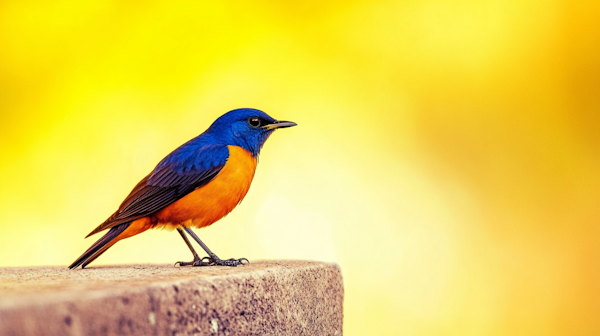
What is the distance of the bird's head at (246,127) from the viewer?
138 inches

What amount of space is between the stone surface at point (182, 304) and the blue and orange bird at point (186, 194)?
2.12ft

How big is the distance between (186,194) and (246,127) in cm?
63

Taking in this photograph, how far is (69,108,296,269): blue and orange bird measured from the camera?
3.04 m

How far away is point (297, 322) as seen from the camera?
2480 mm

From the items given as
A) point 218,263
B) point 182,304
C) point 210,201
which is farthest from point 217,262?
point 182,304

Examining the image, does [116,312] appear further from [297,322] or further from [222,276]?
[297,322]

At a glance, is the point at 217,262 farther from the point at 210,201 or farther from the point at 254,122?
the point at 254,122

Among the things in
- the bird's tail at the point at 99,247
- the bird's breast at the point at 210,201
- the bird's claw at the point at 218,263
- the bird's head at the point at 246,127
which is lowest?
the bird's claw at the point at 218,263

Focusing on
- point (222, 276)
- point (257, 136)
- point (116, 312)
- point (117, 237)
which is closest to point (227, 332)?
point (222, 276)

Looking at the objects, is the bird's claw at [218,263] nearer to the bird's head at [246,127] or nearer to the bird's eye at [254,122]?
the bird's head at [246,127]

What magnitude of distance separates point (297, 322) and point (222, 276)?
52cm

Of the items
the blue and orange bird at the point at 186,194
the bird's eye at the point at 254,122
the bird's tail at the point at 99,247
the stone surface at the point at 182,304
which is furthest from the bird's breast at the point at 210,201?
the stone surface at the point at 182,304

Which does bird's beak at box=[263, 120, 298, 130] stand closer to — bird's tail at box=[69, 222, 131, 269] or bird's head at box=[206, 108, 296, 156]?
bird's head at box=[206, 108, 296, 156]

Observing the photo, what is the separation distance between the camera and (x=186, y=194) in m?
3.12
